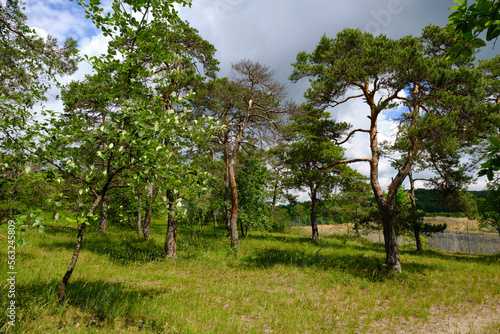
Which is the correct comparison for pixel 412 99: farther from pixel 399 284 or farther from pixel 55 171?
pixel 55 171

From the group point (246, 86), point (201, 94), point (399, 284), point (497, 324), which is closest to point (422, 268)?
point (399, 284)

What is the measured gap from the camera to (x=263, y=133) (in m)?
13.8

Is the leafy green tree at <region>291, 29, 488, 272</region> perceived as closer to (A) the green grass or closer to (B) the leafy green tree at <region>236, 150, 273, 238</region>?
(A) the green grass

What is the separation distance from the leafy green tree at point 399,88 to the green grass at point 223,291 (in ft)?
7.76

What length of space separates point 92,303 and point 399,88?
12.8 meters

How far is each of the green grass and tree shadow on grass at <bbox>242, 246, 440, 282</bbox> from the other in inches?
2.0

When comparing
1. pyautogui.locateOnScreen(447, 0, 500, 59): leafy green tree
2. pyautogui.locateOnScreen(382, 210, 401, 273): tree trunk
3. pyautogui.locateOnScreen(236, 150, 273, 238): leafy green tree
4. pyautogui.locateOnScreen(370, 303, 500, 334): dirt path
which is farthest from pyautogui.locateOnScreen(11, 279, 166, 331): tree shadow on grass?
pyautogui.locateOnScreen(236, 150, 273, 238): leafy green tree

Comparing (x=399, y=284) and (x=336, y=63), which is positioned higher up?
(x=336, y=63)

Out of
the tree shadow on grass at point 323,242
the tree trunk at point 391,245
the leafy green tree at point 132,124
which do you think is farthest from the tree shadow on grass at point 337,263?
the leafy green tree at point 132,124

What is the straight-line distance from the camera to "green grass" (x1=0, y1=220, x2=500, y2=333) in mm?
4609

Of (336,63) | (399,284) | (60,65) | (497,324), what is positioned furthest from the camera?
(336,63)

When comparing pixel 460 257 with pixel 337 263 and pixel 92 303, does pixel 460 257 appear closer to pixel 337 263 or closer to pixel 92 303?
pixel 337 263

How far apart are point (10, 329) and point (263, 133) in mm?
11943

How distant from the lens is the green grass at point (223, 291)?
4.61 meters
